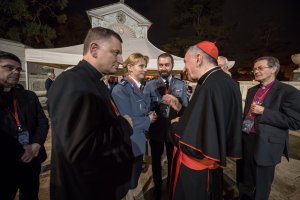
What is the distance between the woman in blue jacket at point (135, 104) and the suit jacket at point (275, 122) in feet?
5.19

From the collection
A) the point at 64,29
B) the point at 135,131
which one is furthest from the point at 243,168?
the point at 64,29

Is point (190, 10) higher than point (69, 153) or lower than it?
higher

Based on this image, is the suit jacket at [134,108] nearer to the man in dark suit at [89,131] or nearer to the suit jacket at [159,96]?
the suit jacket at [159,96]

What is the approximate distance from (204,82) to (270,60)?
139 centimetres

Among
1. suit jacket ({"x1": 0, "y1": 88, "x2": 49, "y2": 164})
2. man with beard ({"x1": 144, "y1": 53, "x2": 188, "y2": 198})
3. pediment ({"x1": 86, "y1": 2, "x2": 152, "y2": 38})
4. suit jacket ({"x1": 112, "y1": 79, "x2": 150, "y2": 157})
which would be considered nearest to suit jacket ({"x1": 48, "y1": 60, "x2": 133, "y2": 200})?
suit jacket ({"x1": 0, "y1": 88, "x2": 49, "y2": 164})

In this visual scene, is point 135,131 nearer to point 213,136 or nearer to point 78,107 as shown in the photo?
point 213,136

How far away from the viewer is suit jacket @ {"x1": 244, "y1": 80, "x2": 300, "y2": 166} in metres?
2.49

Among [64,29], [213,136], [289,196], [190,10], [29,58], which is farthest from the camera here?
[64,29]

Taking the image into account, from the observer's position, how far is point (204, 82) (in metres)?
2.01

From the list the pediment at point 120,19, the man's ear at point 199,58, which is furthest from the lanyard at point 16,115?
the pediment at point 120,19

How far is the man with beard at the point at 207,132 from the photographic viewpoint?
1.87 metres

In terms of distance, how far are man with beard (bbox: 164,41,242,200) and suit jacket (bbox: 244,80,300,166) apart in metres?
0.84

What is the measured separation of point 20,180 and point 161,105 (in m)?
2.27

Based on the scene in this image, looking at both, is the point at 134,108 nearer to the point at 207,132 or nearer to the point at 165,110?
the point at 165,110
